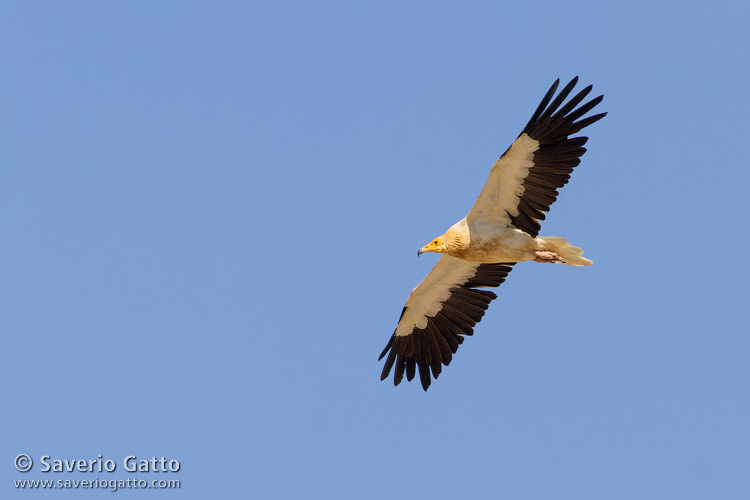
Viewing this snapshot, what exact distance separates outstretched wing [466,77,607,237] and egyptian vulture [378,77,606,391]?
0.04 ft

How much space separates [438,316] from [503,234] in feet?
8.15

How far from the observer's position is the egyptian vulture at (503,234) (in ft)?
45.9

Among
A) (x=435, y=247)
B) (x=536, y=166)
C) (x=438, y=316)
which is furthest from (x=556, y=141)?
(x=438, y=316)

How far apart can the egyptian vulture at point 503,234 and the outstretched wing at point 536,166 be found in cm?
1

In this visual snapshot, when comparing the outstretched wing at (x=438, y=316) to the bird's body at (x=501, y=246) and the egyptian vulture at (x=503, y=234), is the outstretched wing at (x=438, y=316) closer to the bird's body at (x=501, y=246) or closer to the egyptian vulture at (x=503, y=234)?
the egyptian vulture at (x=503, y=234)

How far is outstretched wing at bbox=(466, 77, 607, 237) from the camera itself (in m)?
13.9

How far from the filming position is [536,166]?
14.2 m

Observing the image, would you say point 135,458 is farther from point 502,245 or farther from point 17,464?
point 502,245

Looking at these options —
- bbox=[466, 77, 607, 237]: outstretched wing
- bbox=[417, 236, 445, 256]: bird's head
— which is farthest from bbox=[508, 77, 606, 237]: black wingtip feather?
Result: bbox=[417, 236, 445, 256]: bird's head

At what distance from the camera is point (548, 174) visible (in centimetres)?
1421

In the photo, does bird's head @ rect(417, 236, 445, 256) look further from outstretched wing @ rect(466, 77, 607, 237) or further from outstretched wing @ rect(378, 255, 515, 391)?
outstretched wing @ rect(378, 255, 515, 391)

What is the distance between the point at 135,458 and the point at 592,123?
8091mm

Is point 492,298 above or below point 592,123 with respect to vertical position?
below

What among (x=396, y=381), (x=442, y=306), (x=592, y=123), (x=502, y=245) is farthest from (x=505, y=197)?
(x=396, y=381)
